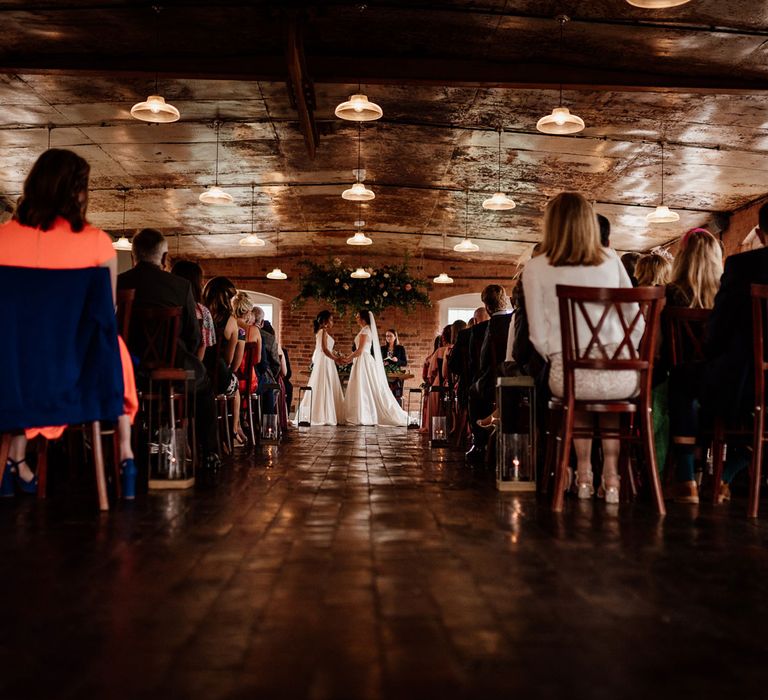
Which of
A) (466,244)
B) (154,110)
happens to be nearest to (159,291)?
(154,110)

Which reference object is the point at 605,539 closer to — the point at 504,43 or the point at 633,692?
the point at 633,692

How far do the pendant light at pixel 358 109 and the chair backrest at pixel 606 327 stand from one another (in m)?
4.02

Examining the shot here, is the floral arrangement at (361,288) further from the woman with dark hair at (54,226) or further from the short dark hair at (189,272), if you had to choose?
the woman with dark hair at (54,226)

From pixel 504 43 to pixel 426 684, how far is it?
7.10 meters

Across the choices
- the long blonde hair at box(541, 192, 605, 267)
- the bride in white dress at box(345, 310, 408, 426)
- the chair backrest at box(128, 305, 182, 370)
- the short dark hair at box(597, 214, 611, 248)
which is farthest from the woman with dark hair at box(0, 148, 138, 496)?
the bride in white dress at box(345, 310, 408, 426)

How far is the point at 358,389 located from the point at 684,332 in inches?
302

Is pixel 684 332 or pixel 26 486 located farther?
pixel 684 332

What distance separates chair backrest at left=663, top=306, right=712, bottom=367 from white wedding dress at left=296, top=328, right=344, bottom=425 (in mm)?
7606

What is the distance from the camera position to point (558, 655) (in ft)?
4.61

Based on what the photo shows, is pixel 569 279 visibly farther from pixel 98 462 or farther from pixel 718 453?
pixel 98 462

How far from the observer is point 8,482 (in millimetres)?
3328

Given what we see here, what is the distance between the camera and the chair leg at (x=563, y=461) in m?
3.19

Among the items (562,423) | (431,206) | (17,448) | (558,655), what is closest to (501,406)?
(562,423)

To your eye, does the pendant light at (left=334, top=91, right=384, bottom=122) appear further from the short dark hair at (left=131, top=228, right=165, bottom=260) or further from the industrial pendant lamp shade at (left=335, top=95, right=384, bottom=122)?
the short dark hair at (left=131, top=228, right=165, bottom=260)
